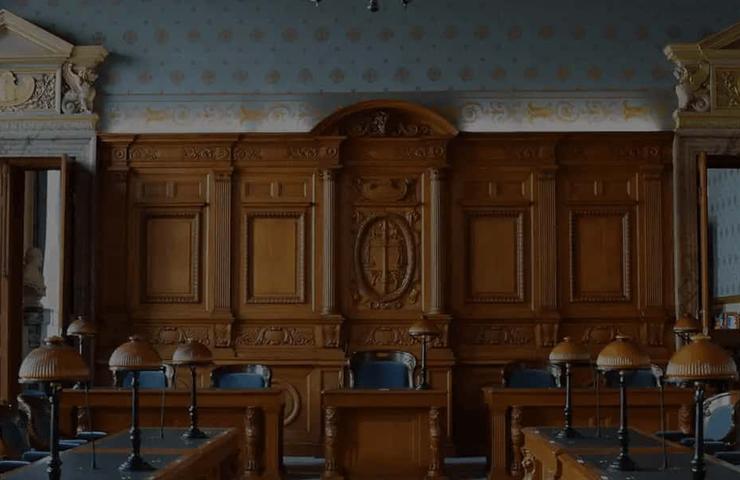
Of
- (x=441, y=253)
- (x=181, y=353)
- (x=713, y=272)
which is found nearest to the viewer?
(x=181, y=353)

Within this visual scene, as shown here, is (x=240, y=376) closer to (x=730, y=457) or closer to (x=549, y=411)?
(x=549, y=411)

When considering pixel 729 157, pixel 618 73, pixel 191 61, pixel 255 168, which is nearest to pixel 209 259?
pixel 255 168

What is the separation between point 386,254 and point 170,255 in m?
2.43

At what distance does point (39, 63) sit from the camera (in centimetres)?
1332

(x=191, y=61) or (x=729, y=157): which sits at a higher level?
(x=191, y=61)

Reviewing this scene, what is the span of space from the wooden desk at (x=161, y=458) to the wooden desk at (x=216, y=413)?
5.24 ft

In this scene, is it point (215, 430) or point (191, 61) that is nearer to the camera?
point (215, 430)

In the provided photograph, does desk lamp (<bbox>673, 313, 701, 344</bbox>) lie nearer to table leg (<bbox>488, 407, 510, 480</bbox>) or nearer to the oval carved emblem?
table leg (<bbox>488, 407, 510, 480</bbox>)

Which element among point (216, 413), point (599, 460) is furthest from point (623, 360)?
point (216, 413)

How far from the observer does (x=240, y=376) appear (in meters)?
11.0

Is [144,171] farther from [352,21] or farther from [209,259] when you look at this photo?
[352,21]

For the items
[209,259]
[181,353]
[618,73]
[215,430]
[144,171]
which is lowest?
[215,430]

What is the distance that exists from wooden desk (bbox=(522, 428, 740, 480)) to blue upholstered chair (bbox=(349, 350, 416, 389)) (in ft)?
10.3

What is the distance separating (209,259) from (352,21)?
3216 mm
